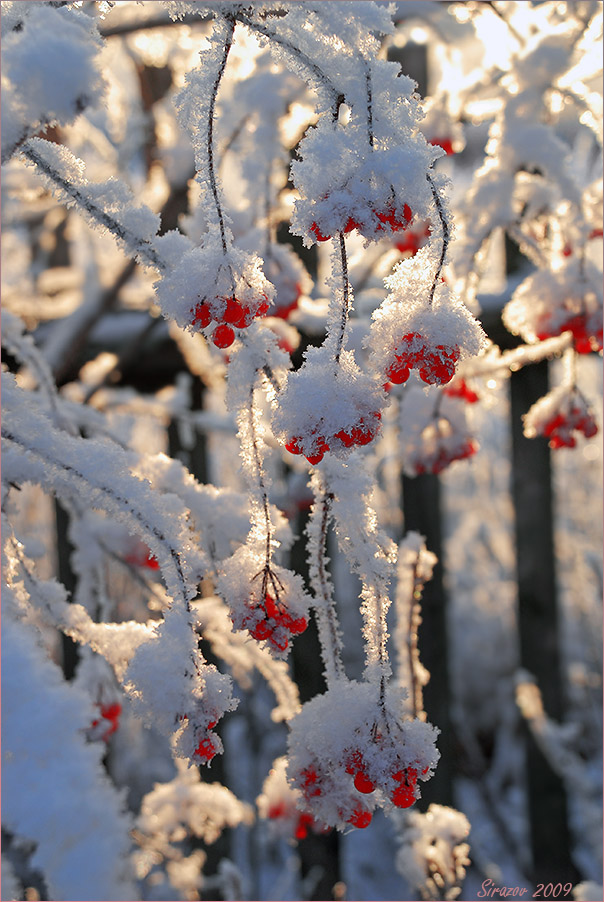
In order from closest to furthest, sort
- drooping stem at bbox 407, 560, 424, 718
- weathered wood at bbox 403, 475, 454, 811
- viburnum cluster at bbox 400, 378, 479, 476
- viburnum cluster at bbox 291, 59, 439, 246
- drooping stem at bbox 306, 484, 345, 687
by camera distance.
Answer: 1. viburnum cluster at bbox 291, 59, 439, 246
2. drooping stem at bbox 306, 484, 345, 687
3. drooping stem at bbox 407, 560, 424, 718
4. viburnum cluster at bbox 400, 378, 479, 476
5. weathered wood at bbox 403, 475, 454, 811

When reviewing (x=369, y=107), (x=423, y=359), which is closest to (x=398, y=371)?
(x=423, y=359)

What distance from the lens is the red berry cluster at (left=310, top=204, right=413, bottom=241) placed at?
26.3 inches

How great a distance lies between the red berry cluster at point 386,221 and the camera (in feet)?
2.19

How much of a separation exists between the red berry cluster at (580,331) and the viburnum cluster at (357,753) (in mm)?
763

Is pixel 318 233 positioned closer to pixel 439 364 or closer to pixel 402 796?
pixel 439 364

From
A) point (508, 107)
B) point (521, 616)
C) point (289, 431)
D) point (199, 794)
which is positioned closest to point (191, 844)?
point (199, 794)

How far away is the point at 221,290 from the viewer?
2.43ft

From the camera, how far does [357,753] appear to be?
812 millimetres

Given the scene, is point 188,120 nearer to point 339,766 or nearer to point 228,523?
point 228,523

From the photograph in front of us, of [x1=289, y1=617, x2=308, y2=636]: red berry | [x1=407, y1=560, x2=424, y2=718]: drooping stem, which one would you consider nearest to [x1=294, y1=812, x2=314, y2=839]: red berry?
[x1=407, y1=560, x2=424, y2=718]: drooping stem

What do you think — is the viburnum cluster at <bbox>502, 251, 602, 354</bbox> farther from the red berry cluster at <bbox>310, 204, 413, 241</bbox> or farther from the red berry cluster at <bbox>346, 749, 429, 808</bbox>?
the red berry cluster at <bbox>346, 749, 429, 808</bbox>

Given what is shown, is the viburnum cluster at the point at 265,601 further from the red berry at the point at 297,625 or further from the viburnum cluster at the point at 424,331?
the viburnum cluster at the point at 424,331

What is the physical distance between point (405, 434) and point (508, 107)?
722mm

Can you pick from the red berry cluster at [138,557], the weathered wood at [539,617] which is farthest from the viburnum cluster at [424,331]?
the weathered wood at [539,617]
